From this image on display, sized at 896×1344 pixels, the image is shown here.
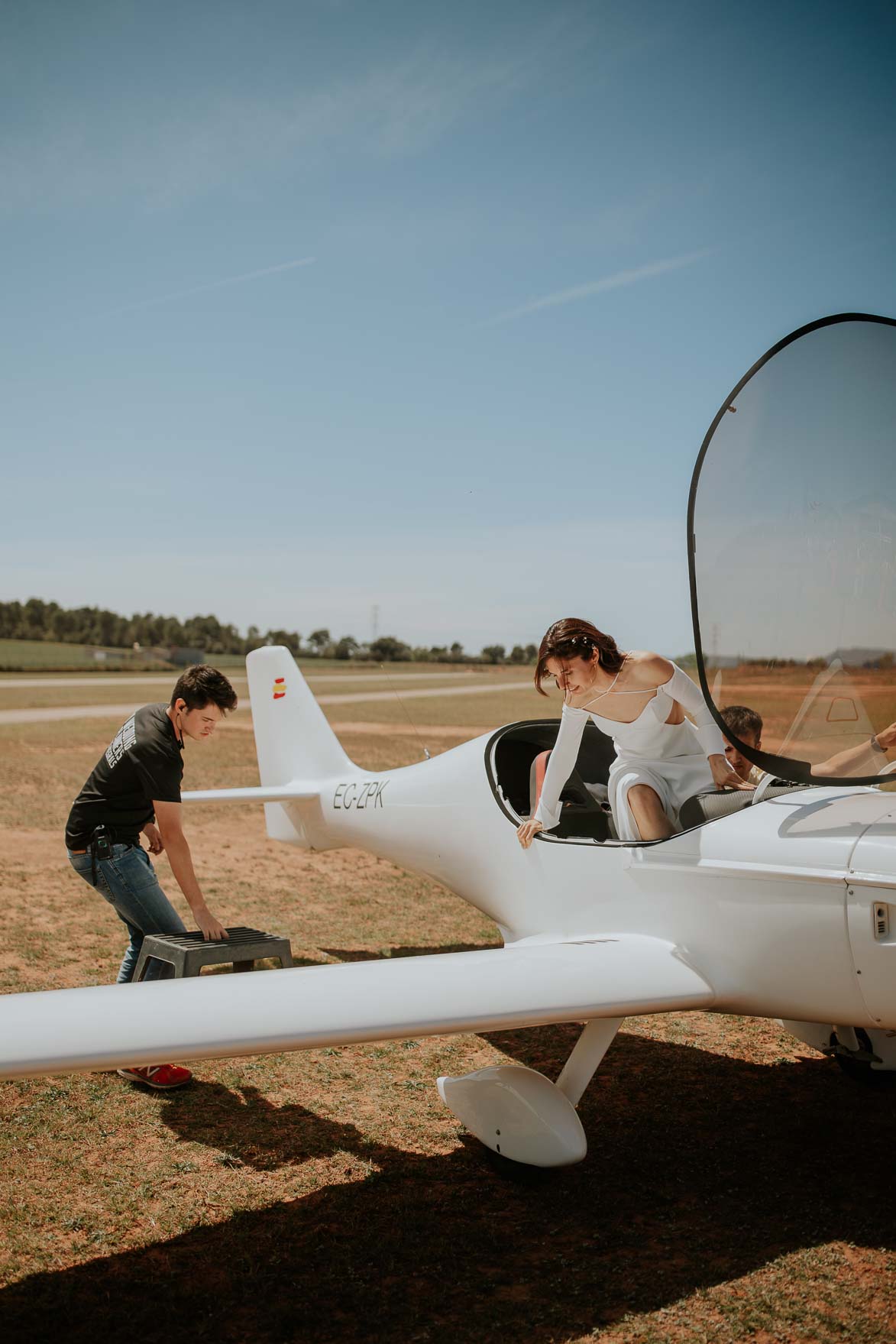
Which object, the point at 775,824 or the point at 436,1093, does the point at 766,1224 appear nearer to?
the point at 775,824

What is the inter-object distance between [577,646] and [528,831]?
86cm

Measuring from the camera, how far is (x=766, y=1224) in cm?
332

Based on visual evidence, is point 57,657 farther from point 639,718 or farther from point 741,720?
point 741,720

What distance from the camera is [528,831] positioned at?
14.0 feet

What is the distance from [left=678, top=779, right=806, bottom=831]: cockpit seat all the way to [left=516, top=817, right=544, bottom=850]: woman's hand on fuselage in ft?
2.11

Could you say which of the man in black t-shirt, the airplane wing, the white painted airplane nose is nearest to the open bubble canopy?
the airplane wing

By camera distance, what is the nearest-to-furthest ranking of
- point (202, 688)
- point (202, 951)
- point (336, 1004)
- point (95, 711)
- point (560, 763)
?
point (336, 1004) < point (202, 951) < point (560, 763) < point (202, 688) < point (95, 711)

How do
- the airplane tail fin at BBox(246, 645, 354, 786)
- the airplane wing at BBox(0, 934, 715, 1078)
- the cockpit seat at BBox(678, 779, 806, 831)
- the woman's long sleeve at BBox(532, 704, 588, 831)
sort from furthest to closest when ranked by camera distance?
the airplane tail fin at BBox(246, 645, 354, 786) < the woman's long sleeve at BBox(532, 704, 588, 831) < the cockpit seat at BBox(678, 779, 806, 831) < the airplane wing at BBox(0, 934, 715, 1078)

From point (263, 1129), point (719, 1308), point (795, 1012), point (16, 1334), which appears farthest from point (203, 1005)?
point (795, 1012)

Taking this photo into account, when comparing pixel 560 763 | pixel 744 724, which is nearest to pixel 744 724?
pixel 744 724

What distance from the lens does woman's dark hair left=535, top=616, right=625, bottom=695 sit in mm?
3936

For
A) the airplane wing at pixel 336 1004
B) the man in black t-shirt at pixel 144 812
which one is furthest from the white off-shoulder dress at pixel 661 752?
the man in black t-shirt at pixel 144 812

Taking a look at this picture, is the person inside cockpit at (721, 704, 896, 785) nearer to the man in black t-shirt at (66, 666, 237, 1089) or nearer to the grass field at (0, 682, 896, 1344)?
the grass field at (0, 682, 896, 1344)

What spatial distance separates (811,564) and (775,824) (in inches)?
35.9
